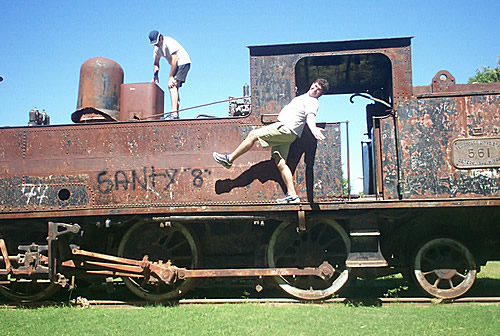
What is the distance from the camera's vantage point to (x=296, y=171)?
19.8 feet

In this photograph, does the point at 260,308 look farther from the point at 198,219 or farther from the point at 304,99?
the point at 304,99

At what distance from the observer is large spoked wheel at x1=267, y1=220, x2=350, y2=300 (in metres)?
6.18

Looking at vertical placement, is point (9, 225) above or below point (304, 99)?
below

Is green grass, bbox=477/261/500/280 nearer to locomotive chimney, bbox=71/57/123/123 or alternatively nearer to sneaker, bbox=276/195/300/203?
sneaker, bbox=276/195/300/203

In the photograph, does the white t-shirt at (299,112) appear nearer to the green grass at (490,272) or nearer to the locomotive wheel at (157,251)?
the locomotive wheel at (157,251)

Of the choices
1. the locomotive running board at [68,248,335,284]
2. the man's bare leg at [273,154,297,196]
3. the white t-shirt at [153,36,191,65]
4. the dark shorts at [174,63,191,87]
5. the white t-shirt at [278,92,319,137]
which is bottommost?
the locomotive running board at [68,248,335,284]

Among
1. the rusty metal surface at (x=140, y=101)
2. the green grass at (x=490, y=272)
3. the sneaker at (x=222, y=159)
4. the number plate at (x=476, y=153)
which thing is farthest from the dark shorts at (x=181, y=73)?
the green grass at (x=490, y=272)

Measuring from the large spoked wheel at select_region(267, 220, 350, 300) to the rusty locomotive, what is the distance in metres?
0.02

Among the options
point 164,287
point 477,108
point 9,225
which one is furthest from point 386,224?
point 9,225

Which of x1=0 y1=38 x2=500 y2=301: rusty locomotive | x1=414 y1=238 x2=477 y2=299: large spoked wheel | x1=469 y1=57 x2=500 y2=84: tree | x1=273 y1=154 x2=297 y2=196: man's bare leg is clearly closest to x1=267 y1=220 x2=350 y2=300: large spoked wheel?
x1=0 y1=38 x2=500 y2=301: rusty locomotive

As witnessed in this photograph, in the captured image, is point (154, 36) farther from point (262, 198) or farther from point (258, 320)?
point (258, 320)

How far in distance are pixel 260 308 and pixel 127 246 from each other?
7.05ft

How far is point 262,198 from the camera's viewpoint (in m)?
5.98

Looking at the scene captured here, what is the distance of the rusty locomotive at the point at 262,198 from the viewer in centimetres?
581
